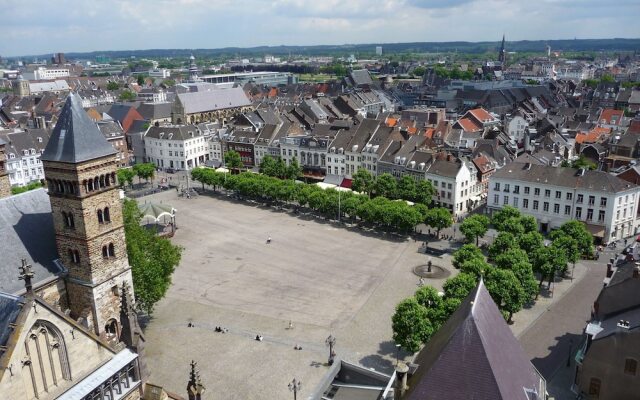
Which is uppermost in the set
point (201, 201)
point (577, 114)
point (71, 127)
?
point (71, 127)

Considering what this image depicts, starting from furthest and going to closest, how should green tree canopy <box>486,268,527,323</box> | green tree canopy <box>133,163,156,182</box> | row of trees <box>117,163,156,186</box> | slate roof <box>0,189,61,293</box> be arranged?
1. green tree canopy <box>133,163,156,182</box>
2. row of trees <box>117,163,156,186</box>
3. green tree canopy <box>486,268,527,323</box>
4. slate roof <box>0,189,61,293</box>

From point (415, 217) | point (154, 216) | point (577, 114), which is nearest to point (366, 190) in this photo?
point (415, 217)

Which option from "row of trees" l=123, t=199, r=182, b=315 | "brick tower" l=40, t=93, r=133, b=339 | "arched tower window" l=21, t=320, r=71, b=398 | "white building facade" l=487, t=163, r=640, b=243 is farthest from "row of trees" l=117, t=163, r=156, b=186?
"arched tower window" l=21, t=320, r=71, b=398

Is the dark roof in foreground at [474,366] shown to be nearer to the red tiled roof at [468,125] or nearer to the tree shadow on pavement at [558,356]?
the tree shadow on pavement at [558,356]

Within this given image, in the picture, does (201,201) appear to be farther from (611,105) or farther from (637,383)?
(611,105)

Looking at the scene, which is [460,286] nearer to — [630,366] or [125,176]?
[630,366]

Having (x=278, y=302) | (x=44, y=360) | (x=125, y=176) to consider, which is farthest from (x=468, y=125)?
(x=44, y=360)

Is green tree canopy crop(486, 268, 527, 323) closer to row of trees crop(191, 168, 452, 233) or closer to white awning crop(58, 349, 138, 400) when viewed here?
row of trees crop(191, 168, 452, 233)
